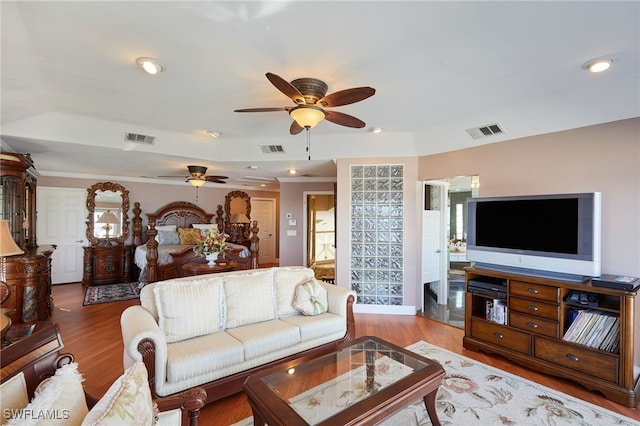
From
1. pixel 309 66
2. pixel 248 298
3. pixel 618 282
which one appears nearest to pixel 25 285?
pixel 248 298

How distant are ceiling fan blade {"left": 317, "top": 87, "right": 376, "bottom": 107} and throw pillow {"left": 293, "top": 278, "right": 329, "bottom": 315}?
1.82m

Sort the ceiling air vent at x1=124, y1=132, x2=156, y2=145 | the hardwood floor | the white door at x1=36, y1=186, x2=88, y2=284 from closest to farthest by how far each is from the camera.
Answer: the hardwood floor → the ceiling air vent at x1=124, y1=132, x2=156, y2=145 → the white door at x1=36, y1=186, x2=88, y2=284

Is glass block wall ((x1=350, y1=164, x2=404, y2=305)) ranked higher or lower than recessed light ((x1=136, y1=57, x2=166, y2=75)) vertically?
lower

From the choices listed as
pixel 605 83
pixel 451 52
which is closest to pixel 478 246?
pixel 605 83

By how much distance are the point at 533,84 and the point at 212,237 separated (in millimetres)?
4242

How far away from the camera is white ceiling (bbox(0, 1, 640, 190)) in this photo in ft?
5.74

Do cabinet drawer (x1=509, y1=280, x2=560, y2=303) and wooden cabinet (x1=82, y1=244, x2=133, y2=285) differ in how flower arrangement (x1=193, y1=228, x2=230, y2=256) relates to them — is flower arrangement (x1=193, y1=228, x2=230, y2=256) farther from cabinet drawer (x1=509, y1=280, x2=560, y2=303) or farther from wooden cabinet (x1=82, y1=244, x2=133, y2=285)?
cabinet drawer (x1=509, y1=280, x2=560, y2=303)

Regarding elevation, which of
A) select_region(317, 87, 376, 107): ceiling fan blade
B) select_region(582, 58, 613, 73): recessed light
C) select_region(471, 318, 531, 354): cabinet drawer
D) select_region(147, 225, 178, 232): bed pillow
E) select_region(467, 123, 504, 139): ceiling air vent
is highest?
select_region(582, 58, 613, 73): recessed light

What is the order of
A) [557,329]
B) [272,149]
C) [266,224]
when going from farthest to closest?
[266,224]
[272,149]
[557,329]

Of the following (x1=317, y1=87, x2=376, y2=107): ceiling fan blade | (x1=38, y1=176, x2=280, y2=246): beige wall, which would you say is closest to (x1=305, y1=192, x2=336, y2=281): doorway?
(x1=38, y1=176, x2=280, y2=246): beige wall

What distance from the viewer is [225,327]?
2.68 m

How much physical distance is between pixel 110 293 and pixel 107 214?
81.5 inches

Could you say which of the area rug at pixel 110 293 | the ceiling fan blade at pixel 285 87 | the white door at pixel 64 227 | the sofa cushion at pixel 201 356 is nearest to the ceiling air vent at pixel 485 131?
the ceiling fan blade at pixel 285 87

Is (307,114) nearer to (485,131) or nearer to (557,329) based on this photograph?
(485,131)
